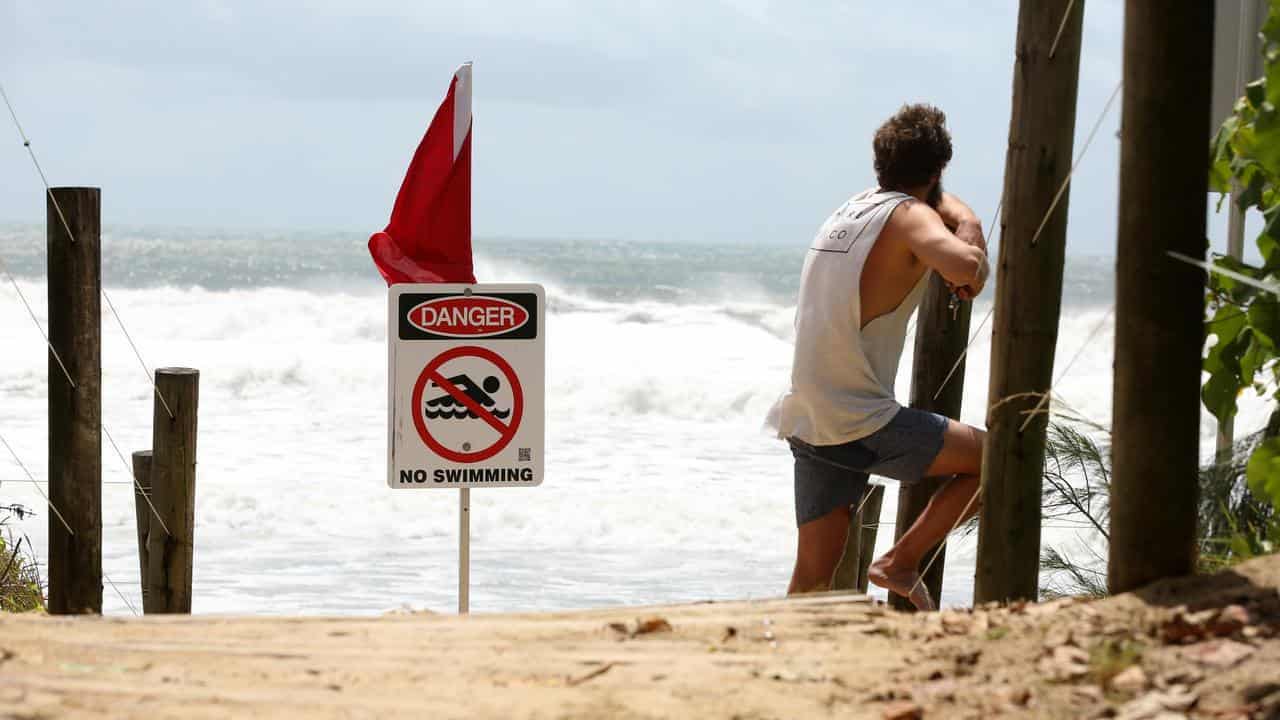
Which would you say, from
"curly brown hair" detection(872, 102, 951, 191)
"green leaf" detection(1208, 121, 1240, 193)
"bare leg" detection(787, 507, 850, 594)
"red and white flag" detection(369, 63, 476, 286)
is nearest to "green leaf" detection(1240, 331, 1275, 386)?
"green leaf" detection(1208, 121, 1240, 193)

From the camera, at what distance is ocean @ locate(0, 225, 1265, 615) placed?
9.83m

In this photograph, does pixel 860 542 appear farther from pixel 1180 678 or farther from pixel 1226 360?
pixel 1180 678

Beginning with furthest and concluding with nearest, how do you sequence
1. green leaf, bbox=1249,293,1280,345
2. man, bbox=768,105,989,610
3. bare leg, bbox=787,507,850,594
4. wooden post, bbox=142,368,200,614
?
wooden post, bbox=142,368,200,614 → bare leg, bbox=787,507,850,594 → man, bbox=768,105,989,610 → green leaf, bbox=1249,293,1280,345

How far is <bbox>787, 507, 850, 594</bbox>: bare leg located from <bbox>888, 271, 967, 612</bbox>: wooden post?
710mm

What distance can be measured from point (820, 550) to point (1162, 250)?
1581mm

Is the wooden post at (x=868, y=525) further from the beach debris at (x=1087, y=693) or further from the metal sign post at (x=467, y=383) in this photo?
the beach debris at (x=1087, y=693)

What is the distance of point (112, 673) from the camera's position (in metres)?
3.02

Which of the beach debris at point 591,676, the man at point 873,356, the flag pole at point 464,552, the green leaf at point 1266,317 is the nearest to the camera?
the beach debris at point 591,676

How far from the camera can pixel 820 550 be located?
435 centimetres

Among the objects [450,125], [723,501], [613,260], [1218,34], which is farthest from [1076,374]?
[613,260]

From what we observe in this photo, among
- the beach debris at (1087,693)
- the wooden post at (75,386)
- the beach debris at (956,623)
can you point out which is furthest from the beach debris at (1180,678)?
the wooden post at (75,386)

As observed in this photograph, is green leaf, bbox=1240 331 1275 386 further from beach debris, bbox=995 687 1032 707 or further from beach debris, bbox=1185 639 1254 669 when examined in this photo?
beach debris, bbox=995 687 1032 707

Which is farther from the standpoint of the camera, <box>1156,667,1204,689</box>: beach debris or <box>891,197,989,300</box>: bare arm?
<box>891,197,989,300</box>: bare arm

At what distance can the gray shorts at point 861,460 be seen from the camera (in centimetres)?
417
